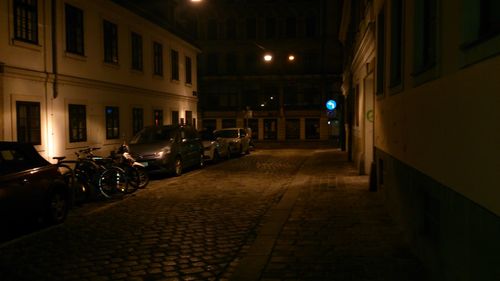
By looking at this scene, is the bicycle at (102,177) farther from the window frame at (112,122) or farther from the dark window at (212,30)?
the dark window at (212,30)

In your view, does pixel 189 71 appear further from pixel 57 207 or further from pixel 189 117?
pixel 57 207

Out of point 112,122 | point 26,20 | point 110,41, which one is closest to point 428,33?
point 26,20

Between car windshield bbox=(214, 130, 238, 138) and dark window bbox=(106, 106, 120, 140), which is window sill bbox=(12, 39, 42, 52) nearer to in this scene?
dark window bbox=(106, 106, 120, 140)

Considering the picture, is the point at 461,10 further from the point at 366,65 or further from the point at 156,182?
the point at 156,182

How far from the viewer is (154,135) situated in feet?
58.7

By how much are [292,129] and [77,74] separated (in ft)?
121

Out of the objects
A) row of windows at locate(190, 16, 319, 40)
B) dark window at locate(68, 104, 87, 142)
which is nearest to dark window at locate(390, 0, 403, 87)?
dark window at locate(68, 104, 87, 142)

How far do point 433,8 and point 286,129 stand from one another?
4752cm

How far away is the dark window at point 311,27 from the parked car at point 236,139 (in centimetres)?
2549

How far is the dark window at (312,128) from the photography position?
5238 cm

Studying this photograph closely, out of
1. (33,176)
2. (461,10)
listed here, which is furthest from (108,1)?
(461,10)

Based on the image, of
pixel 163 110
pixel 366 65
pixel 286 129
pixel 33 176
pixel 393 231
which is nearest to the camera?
pixel 393 231

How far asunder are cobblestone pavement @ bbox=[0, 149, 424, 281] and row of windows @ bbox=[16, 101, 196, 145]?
17.5 feet

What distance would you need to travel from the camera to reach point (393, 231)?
305 inches
